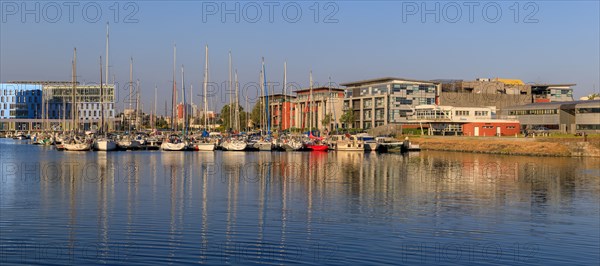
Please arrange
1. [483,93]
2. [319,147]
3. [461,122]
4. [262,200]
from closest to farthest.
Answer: [262,200], [319,147], [461,122], [483,93]

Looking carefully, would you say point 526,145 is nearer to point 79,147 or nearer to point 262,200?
point 262,200

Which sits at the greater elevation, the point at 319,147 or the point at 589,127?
the point at 589,127

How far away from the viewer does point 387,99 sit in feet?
521

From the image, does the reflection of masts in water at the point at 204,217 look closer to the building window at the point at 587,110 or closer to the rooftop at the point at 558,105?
the building window at the point at 587,110

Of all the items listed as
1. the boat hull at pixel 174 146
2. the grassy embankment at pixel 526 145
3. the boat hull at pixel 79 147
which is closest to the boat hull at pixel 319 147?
the boat hull at pixel 174 146

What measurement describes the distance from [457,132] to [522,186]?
271 ft

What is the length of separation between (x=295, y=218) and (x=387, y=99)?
127 metres

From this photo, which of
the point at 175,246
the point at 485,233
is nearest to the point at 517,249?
the point at 485,233

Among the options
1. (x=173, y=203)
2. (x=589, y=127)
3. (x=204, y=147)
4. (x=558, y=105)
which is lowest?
(x=173, y=203)

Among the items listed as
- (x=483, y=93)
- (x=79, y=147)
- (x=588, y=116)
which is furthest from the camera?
(x=483, y=93)

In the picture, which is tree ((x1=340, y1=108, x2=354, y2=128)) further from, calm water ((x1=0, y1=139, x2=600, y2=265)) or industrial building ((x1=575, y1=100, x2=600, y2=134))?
calm water ((x1=0, y1=139, x2=600, y2=265))

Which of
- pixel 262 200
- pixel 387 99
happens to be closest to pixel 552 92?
pixel 387 99

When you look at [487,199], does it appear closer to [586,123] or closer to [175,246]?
[175,246]

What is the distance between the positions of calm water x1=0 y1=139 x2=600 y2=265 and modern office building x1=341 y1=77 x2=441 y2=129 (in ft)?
316
